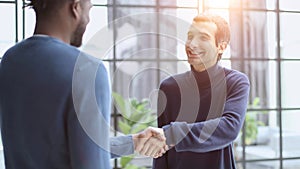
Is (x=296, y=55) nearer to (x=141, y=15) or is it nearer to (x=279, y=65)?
(x=279, y=65)

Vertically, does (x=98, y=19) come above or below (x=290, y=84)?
above

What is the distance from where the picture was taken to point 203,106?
139cm

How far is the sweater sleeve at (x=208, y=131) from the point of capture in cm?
127

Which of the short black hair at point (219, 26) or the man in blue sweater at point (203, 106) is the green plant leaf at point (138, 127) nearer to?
the man in blue sweater at point (203, 106)

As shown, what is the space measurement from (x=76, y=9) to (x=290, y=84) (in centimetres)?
238

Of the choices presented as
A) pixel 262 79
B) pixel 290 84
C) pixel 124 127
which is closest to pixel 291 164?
pixel 290 84

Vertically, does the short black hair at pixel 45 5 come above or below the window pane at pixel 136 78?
above

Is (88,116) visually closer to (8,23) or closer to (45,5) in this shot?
(45,5)

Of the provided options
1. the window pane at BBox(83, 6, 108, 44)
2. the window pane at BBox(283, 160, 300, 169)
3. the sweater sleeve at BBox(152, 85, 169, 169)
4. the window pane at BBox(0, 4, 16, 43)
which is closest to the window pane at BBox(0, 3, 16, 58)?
the window pane at BBox(0, 4, 16, 43)

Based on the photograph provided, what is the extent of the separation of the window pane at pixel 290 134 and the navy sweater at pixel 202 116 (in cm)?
157

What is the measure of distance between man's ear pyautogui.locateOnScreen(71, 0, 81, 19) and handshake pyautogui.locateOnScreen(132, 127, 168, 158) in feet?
2.04

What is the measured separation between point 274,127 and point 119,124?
133 cm

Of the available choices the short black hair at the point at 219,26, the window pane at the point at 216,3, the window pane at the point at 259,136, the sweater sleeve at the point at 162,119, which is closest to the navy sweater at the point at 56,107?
the sweater sleeve at the point at 162,119

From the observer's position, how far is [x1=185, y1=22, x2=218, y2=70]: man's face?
143cm
